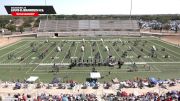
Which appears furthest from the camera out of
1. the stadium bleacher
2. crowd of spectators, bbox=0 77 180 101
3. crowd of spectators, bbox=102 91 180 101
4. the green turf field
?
the stadium bleacher

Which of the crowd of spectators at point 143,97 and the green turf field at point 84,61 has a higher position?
the crowd of spectators at point 143,97

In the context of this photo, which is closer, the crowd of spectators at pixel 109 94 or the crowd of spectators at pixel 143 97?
the crowd of spectators at pixel 143 97

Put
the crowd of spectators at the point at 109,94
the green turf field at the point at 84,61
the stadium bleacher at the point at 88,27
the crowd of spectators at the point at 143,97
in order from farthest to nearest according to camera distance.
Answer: the stadium bleacher at the point at 88,27 → the green turf field at the point at 84,61 → the crowd of spectators at the point at 109,94 → the crowd of spectators at the point at 143,97

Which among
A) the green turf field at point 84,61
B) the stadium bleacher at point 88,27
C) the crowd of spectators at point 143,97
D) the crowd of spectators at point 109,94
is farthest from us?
the stadium bleacher at point 88,27

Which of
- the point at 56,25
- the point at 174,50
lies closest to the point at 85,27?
the point at 56,25

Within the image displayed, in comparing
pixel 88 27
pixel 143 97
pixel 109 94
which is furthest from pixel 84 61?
pixel 88 27

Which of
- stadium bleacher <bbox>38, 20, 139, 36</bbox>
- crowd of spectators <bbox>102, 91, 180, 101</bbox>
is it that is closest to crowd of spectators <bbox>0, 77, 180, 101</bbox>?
crowd of spectators <bbox>102, 91, 180, 101</bbox>

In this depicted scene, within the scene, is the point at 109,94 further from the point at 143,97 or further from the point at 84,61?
the point at 84,61

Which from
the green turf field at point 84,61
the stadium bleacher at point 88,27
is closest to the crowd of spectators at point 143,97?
the green turf field at point 84,61

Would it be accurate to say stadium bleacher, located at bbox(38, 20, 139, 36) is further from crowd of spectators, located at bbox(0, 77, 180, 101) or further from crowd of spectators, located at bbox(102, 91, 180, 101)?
crowd of spectators, located at bbox(102, 91, 180, 101)

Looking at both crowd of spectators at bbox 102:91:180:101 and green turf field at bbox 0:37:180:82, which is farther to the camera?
green turf field at bbox 0:37:180:82

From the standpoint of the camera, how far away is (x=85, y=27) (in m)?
117

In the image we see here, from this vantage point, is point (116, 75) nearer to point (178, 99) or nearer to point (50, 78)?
point (50, 78)

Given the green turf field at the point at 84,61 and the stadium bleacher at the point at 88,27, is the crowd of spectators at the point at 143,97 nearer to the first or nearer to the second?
the green turf field at the point at 84,61
